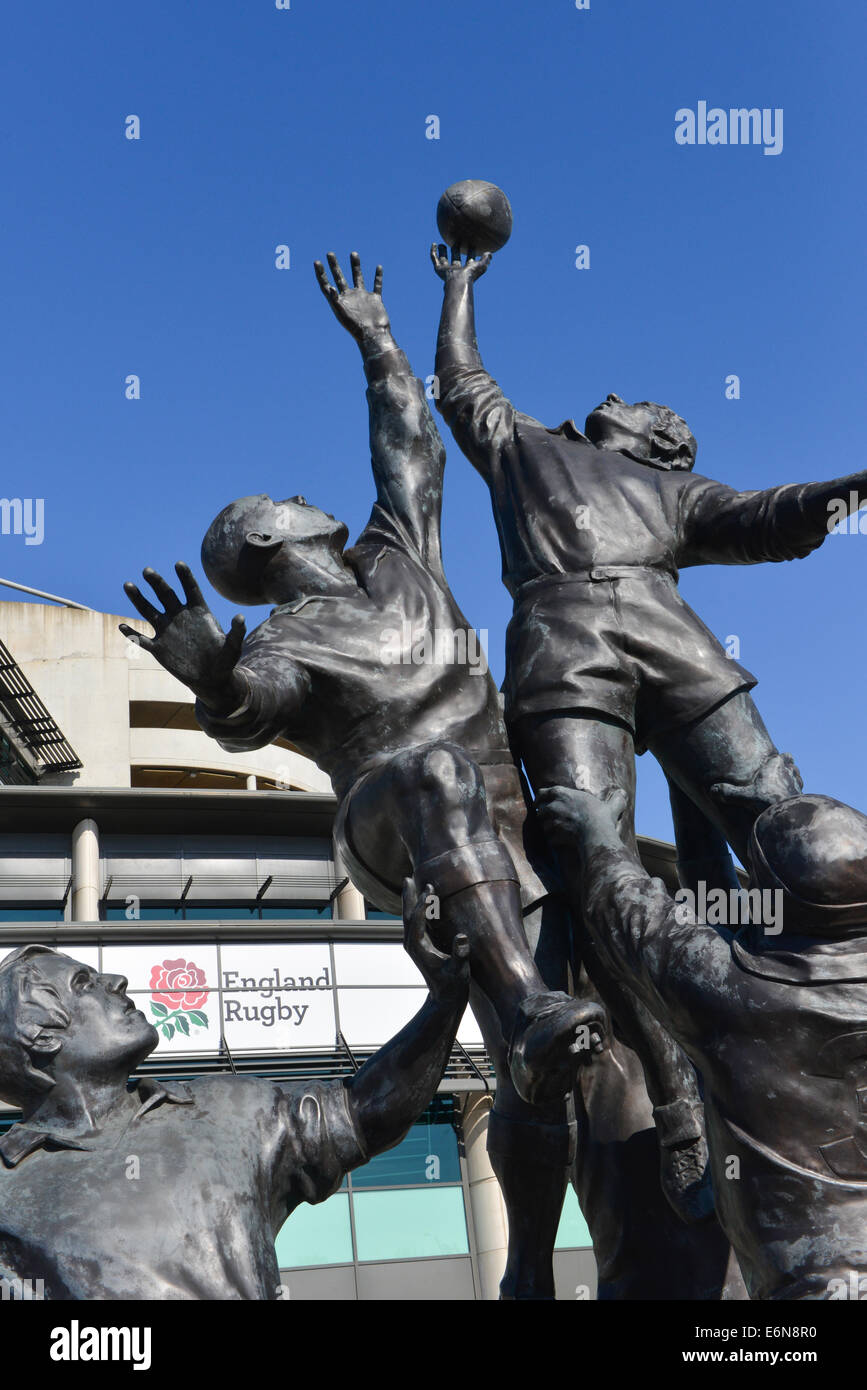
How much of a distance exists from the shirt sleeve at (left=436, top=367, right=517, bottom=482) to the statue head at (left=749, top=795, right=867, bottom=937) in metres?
2.49

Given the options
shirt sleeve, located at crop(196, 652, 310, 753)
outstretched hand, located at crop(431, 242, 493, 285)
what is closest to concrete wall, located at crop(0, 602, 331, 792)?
outstretched hand, located at crop(431, 242, 493, 285)

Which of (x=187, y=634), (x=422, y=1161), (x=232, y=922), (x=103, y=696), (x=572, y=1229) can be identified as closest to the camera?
(x=187, y=634)

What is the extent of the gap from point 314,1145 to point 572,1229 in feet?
71.6

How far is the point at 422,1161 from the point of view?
2536cm

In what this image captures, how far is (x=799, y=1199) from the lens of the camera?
12.2 ft

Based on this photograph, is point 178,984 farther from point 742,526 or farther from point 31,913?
point 742,526

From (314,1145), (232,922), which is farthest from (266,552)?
(232,922)

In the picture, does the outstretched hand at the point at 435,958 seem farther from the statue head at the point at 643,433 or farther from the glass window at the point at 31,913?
the glass window at the point at 31,913

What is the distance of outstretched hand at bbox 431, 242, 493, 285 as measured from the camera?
634 cm

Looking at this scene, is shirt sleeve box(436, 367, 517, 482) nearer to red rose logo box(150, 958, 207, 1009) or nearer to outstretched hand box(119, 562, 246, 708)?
outstretched hand box(119, 562, 246, 708)

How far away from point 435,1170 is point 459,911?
21771 millimetres

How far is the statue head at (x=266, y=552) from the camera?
219 inches
